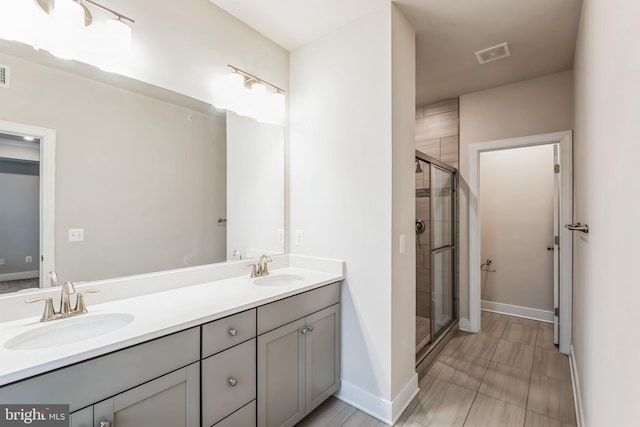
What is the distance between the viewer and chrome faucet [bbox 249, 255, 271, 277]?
205 centimetres

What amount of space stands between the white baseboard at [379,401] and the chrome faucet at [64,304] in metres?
1.66

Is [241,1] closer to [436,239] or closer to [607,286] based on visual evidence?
[607,286]

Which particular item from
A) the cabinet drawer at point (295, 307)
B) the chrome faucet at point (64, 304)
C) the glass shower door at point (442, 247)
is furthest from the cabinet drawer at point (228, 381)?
the glass shower door at point (442, 247)

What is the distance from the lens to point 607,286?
3.51 ft

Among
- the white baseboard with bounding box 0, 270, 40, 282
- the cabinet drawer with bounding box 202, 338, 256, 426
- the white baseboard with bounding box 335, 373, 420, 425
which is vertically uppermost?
the white baseboard with bounding box 0, 270, 40, 282

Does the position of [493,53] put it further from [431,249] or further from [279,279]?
[279,279]

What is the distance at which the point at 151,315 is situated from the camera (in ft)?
4.14

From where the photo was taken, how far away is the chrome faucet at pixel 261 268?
2.05 meters

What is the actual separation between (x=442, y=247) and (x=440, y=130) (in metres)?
1.40

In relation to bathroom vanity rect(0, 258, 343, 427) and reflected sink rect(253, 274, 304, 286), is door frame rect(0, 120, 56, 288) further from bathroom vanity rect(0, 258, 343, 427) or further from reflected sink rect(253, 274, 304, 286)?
reflected sink rect(253, 274, 304, 286)

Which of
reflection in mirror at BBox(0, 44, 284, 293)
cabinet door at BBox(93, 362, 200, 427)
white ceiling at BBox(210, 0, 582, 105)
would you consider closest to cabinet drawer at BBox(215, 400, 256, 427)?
cabinet door at BBox(93, 362, 200, 427)

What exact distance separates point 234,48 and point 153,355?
6.37ft

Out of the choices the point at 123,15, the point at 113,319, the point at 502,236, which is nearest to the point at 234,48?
the point at 123,15

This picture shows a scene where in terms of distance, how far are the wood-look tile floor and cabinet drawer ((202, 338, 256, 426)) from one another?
0.64m
